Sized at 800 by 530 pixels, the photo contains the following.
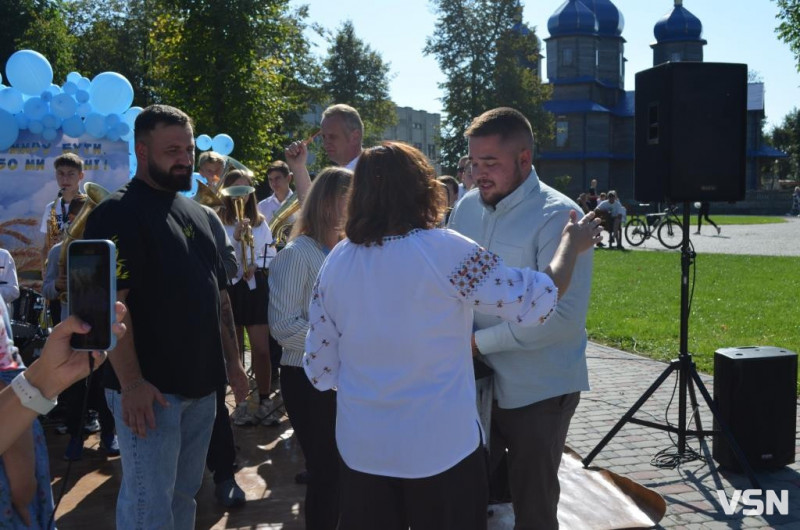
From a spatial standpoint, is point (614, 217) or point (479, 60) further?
point (479, 60)

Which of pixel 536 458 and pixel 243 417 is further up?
pixel 536 458

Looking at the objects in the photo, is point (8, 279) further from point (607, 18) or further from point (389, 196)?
point (607, 18)

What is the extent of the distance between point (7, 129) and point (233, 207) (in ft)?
17.3

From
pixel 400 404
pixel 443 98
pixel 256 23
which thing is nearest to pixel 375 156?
pixel 400 404

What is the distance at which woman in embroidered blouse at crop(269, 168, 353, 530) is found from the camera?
3.71 meters

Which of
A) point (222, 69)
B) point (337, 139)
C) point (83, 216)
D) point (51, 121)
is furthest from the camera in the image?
point (222, 69)

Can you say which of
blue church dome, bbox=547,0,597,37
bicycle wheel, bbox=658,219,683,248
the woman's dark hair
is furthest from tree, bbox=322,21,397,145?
the woman's dark hair

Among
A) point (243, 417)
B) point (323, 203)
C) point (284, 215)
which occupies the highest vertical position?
point (323, 203)

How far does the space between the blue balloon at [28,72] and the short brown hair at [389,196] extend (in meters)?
9.54

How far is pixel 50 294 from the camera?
19.7 feet

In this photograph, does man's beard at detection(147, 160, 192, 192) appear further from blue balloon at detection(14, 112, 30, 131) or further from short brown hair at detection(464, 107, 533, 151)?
blue balloon at detection(14, 112, 30, 131)

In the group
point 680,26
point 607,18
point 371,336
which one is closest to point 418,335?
point 371,336

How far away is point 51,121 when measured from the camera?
34.8ft

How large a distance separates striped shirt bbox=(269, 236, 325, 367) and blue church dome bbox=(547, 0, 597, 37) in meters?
60.8
